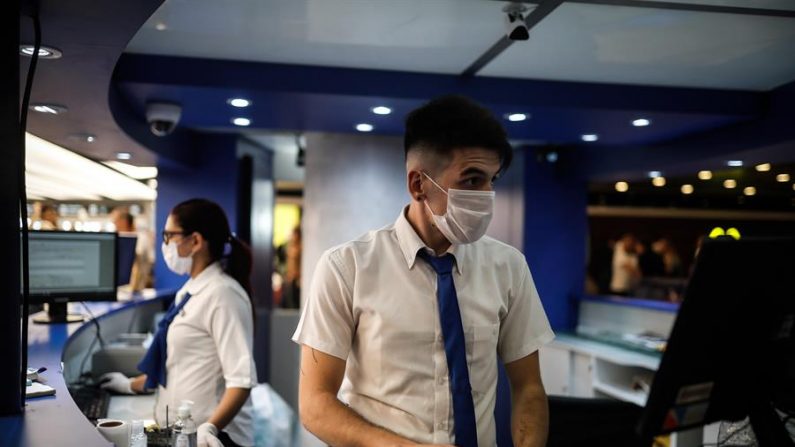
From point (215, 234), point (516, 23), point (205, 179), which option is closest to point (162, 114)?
point (215, 234)

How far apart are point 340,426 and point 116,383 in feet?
7.96

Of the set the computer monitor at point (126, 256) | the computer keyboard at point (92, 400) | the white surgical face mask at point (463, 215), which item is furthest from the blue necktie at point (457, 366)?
the computer monitor at point (126, 256)

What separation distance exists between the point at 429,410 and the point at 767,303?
2.53 ft

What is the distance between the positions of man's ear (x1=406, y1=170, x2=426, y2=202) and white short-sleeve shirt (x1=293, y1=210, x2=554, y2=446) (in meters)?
0.07

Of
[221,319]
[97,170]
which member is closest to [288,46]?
[221,319]

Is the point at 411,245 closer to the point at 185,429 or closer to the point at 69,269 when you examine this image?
the point at 185,429

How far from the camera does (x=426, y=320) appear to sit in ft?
5.21

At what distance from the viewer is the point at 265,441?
16.2ft

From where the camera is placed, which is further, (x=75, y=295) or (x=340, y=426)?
(x=75, y=295)

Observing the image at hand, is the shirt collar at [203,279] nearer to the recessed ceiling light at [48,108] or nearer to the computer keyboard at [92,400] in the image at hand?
the computer keyboard at [92,400]

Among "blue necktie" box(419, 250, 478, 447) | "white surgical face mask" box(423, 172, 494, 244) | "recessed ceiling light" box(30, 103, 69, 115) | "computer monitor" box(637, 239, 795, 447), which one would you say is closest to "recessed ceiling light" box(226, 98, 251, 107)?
"recessed ceiling light" box(30, 103, 69, 115)

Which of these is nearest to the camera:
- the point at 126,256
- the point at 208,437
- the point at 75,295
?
the point at 208,437

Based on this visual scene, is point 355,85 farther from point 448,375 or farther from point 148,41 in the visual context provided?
point 448,375

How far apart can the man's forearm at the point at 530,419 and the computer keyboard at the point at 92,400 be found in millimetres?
1916
